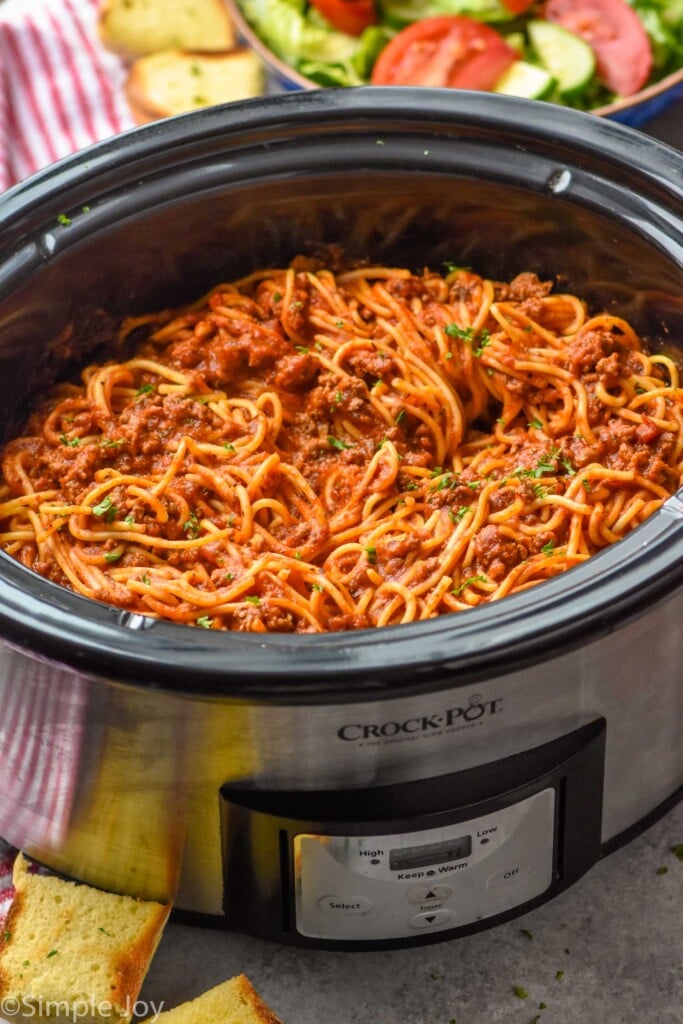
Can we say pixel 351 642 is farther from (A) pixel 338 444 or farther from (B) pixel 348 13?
(B) pixel 348 13

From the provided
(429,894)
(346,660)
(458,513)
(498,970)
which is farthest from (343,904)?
(458,513)

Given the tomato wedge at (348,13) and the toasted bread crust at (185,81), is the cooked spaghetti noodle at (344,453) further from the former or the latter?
the tomato wedge at (348,13)

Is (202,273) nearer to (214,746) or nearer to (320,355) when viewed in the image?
(320,355)

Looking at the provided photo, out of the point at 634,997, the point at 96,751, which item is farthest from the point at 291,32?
the point at 634,997

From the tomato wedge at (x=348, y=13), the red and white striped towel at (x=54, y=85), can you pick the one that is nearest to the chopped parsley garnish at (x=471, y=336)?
the red and white striped towel at (x=54, y=85)

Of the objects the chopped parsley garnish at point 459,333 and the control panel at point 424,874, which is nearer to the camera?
the control panel at point 424,874
